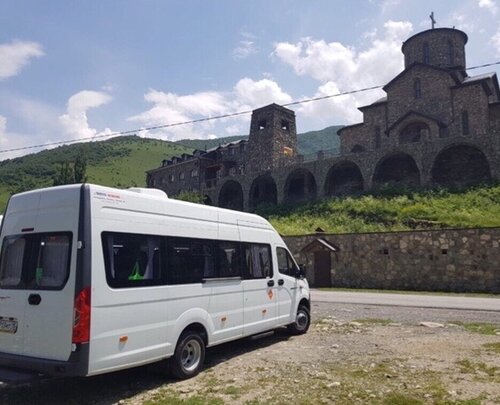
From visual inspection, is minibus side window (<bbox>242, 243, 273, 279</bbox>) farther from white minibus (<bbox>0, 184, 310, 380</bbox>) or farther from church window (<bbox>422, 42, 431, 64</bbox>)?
church window (<bbox>422, 42, 431, 64</bbox>)

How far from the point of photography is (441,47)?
48.6m

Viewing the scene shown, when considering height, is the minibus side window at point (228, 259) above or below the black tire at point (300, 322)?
above

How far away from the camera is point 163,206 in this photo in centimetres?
682

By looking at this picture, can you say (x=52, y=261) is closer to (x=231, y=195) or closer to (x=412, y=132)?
(x=412, y=132)

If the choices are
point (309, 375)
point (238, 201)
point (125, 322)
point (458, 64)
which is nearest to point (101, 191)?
point (125, 322)

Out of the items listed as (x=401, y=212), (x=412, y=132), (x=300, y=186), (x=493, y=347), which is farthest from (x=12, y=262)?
(x=412, y=132)

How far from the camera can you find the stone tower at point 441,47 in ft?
159

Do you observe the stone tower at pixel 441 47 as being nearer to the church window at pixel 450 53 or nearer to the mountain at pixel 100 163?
the church window at pixel 450 53

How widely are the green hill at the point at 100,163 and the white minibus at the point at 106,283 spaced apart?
77014 millimetres

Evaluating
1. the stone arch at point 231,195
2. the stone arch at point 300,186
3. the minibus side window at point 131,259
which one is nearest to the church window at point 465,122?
the stone arch at point 300,186

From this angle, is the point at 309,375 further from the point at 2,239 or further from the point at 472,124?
the point at 472,124

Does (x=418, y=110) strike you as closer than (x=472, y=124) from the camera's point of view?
No

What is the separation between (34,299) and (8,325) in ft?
1.99

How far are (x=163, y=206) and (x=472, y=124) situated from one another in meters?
42.2
